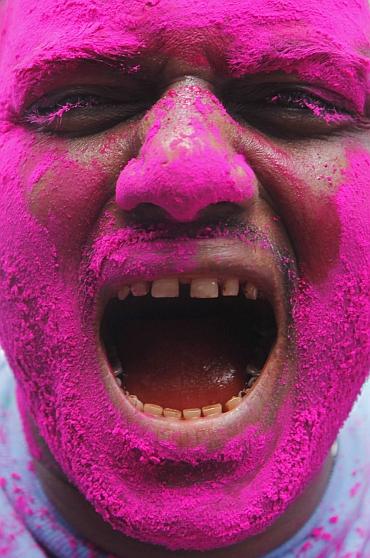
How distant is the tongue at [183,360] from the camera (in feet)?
3.66

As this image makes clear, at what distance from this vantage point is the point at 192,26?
3.17ft

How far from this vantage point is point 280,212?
1.03 m

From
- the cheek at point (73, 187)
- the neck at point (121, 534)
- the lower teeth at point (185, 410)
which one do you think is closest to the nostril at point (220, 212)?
the cheek at point (73, 187)

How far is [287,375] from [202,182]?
0.32 m

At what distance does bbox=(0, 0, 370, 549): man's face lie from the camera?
0.97 meters

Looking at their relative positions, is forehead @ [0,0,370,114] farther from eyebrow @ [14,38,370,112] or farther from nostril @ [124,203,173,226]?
nostril @ [124,203,173,226]

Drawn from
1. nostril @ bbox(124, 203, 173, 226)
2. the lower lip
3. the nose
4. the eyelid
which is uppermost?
the eyelid

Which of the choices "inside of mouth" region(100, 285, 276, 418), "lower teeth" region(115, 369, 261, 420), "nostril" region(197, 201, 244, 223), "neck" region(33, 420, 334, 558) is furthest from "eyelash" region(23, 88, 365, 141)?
"neck" region(33, 420, 334, 558)

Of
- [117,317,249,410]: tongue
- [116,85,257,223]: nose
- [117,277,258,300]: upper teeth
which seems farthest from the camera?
[117,317,249,410]: tongue

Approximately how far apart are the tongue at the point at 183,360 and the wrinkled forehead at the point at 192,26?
1.45 feet

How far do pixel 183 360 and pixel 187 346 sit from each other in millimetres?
27

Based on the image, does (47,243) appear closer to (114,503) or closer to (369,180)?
(114,503)

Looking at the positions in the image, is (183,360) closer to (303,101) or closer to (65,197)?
(65,197)

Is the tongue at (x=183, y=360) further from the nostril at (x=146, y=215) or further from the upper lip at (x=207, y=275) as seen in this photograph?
the nostril at (x=146, y=215)
